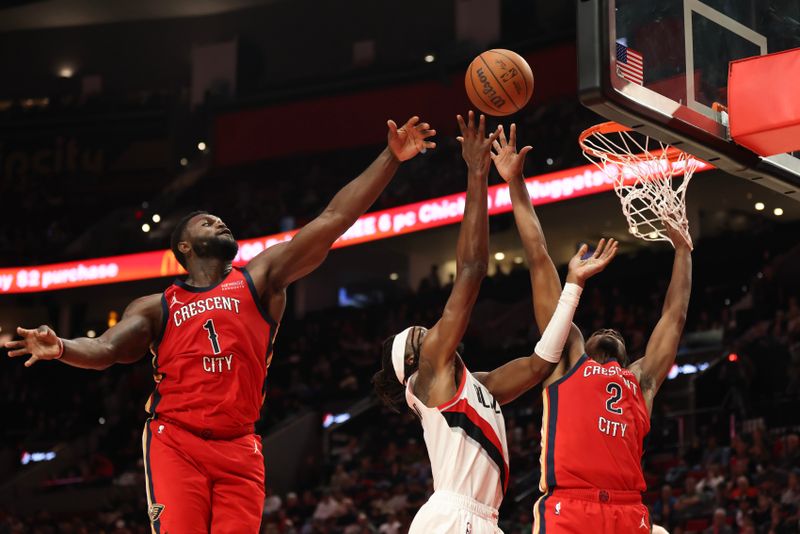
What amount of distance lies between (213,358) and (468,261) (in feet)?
3.85

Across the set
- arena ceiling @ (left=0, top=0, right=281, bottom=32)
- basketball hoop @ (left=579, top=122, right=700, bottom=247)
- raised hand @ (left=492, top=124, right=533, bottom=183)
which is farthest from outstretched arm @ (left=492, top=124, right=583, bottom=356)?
arena ceiling @ (left=0, top=0, right=281, bottom=32)

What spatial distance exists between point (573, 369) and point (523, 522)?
284 inches

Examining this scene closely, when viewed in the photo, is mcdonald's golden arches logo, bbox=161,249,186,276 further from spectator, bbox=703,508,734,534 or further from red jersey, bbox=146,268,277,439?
red jersey, bbox=146,268,277,439

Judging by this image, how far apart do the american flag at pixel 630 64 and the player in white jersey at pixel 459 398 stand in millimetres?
Answer: 724

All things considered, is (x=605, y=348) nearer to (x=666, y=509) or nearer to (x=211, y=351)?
Result: (x=211, y=351)

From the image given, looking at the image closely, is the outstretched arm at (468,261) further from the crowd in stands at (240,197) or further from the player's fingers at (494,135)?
the crowd in stands at (240,197)

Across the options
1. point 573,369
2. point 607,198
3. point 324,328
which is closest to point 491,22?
point 607,198

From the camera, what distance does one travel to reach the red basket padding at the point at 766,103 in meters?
5.12

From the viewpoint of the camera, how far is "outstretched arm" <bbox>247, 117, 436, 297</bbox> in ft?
15.5

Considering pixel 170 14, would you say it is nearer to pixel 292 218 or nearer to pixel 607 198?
pixel 292 218

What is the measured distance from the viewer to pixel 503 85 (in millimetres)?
Result: 5051

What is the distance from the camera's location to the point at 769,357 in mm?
13133

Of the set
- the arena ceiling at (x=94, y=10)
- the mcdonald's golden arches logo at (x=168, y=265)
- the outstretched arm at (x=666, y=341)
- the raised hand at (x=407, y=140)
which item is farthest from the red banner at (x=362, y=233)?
the raised hand at (x=407, y=140)

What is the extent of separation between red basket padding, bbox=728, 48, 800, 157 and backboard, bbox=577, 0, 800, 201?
42 mm
